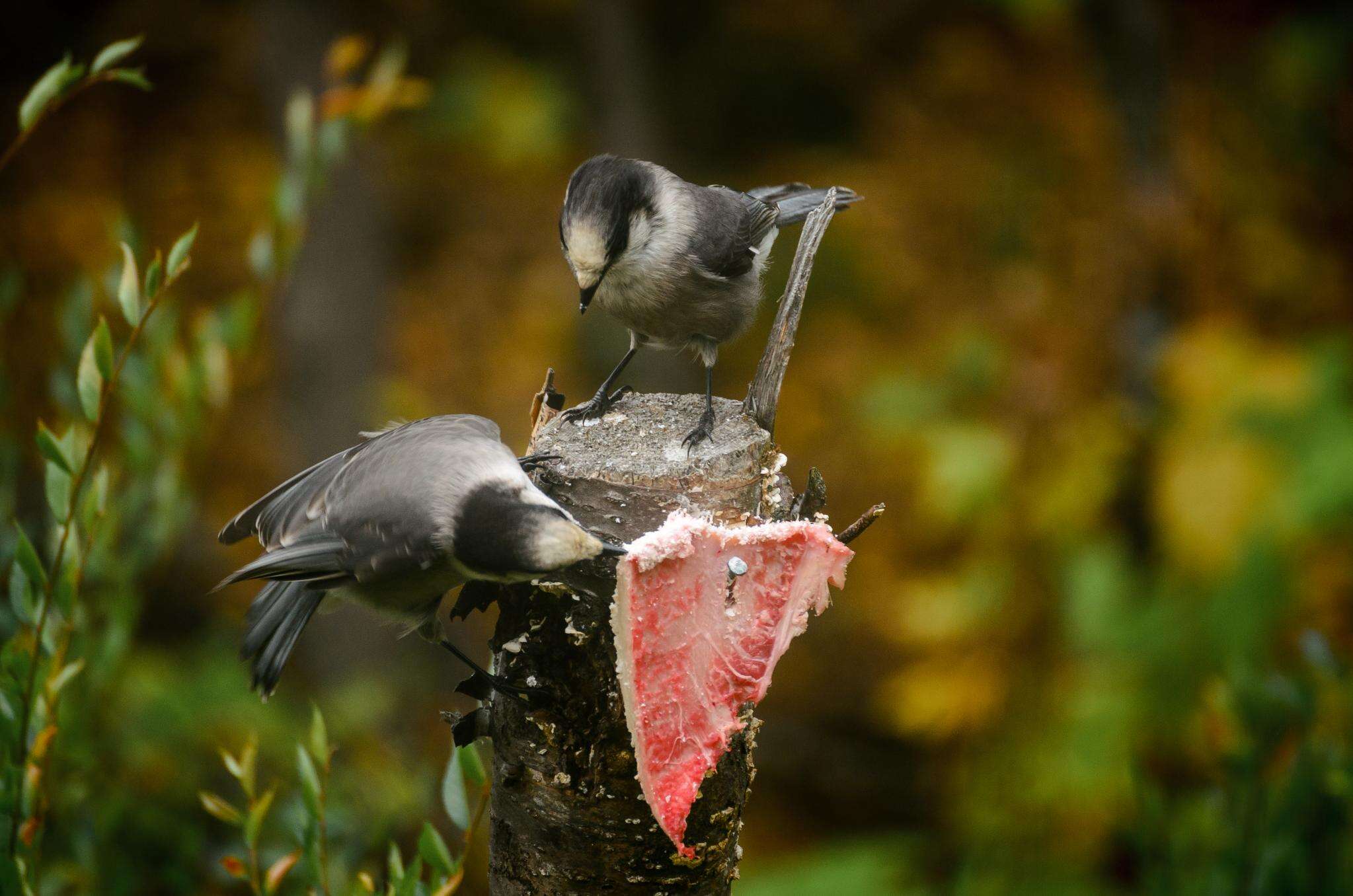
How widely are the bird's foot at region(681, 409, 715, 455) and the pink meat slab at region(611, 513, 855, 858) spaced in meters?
0.18

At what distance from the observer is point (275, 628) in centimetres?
172

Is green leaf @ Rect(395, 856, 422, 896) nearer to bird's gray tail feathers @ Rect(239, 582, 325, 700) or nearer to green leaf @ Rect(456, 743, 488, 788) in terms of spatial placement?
green leaf @ Rect(456, 743, 488, 788)

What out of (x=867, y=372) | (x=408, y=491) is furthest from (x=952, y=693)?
(x=408, y=491)

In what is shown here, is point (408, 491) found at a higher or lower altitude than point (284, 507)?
higher

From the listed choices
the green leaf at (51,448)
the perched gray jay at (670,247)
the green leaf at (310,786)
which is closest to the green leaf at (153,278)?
the green leaf at (51,448)

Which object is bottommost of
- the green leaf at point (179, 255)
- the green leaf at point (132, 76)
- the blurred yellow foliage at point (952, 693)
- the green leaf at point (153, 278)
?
the blurred yellow foliage at point (952, 693)

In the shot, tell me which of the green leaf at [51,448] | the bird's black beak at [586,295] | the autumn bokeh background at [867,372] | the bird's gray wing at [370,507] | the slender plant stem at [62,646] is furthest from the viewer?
the autumn bokeh background at [867,372]

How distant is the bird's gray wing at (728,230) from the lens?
240cm

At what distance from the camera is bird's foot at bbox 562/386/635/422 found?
171 cm

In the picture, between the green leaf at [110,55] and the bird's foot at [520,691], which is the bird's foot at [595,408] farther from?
the green leaf at [110,55]

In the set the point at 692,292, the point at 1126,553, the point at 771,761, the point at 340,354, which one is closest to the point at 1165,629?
the point at 1126,553

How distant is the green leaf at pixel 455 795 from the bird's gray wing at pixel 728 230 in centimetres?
126

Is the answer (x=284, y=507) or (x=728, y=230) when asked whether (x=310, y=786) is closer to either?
(x=284, y=507)

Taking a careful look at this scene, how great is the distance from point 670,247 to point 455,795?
1.29 m
